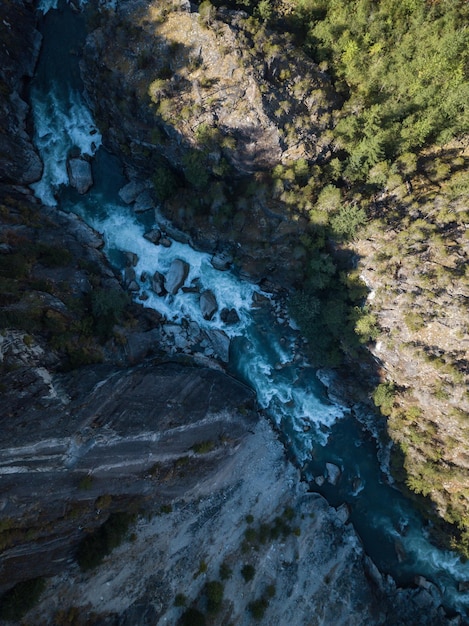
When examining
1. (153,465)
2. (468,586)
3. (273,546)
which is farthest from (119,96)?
(468,586)

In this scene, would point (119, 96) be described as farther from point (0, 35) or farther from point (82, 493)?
point (82, 493)

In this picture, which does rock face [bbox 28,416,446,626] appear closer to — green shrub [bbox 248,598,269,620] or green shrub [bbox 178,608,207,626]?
green shrub [bbox 248,598,269,620]

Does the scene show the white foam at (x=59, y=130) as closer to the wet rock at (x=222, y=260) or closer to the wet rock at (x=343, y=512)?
the wet rock at (x=222, y=260)

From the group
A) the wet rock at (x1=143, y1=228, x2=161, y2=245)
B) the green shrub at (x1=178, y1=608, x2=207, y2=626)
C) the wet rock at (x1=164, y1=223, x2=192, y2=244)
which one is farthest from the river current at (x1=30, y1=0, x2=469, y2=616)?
the green shrub at (x1=178, y1=608, x2=207, y2=626)

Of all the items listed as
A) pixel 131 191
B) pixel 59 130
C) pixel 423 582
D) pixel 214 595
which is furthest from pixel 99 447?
pixel 59 130

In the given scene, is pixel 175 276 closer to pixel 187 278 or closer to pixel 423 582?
pixel 187 278

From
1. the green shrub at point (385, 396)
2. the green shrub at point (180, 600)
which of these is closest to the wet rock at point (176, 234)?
the green shrub at point (385, 396)
